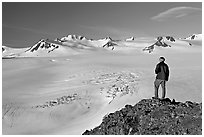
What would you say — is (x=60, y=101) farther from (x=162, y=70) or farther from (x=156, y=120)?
(x=156, y=120)

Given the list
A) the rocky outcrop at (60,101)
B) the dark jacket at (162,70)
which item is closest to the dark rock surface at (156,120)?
the dark jacket at (162,70)

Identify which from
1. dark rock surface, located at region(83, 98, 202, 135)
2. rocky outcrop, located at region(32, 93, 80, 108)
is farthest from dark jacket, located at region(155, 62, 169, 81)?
rocky outcrop, located at region(32, 93, 80, 108)

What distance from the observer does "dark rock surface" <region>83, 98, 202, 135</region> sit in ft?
29.7

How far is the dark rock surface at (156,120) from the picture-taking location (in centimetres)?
904

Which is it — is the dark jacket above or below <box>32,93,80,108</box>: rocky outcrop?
above

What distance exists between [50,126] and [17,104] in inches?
165

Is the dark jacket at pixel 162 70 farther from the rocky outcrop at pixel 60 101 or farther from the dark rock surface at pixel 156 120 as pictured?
the rocky outcrop at pixel 60 101

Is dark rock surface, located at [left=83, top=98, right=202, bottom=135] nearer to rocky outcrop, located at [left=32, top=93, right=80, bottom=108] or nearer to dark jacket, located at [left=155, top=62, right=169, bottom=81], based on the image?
dark jacket, located at [left=155, top=62, right=169, bottom=81]

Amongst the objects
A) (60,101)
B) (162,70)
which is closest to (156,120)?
(162,70)

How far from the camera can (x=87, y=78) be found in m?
32.0

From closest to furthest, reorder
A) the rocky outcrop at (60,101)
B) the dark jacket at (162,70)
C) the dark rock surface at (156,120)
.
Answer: the dark rock surface at (156,120) → the dark jacket at (162,70) → the rocky outcrop at (60,101)

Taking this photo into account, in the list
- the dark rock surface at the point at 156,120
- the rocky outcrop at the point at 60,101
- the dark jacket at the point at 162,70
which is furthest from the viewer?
the rocky outcrop at the point at 60,101

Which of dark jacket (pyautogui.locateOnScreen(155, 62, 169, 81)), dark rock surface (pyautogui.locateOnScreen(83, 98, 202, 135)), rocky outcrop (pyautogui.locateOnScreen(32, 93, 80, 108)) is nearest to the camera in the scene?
dark rock surface (pyautogui.locateOnScreen(83, 98, 202, 135))

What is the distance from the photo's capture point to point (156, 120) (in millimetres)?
9852
